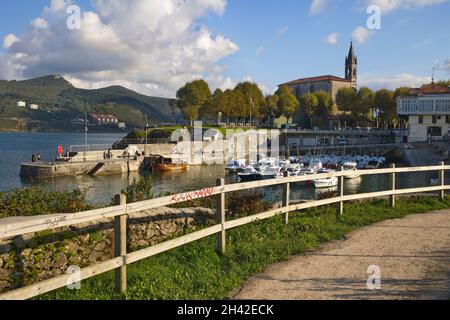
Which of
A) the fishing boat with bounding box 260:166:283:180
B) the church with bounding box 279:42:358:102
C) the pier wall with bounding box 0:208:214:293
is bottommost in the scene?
the fishing boat with bounding box 260:166:283:180

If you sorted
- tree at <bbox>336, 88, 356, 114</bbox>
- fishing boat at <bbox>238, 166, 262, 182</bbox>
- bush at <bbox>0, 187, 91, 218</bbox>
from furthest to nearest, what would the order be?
1. tree at <bbox>336, 88, 356, 114</bbox>
2. fishing boat at <bbox>238, 166, 262, 182</bbox>
3. bush at <bbox>0, 187, 91, 218</bbox>

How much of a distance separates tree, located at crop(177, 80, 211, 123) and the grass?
97.2 metres

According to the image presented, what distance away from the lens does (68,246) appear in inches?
283

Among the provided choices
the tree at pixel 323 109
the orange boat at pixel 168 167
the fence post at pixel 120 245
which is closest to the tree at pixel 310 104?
the tree at pixel 323 109

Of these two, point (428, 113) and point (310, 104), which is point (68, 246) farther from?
point (310, 104)

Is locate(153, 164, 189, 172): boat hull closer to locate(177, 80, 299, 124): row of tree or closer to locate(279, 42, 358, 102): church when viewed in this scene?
locate(177, 80, 299, 124): row of tree

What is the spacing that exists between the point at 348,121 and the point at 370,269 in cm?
12256

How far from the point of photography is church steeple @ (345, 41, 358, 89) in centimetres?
17125

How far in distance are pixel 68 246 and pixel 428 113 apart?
94.1 metres

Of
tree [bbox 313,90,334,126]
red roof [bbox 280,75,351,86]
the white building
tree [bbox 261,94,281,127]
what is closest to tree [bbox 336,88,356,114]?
tree [bbox 313,90,334,126]

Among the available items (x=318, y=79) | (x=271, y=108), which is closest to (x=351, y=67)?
(x=318, y=79)

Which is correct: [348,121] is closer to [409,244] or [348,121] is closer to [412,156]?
[412,156]
